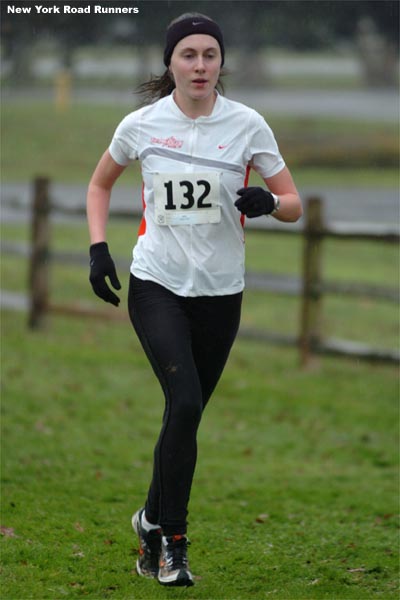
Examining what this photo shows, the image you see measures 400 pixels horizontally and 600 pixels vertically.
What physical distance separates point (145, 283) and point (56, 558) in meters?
1.45

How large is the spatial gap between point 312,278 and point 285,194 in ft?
19.8

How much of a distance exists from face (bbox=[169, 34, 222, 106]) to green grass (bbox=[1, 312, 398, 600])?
204cm

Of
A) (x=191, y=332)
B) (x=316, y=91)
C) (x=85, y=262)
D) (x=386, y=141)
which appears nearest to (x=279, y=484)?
(x=191, y=332)

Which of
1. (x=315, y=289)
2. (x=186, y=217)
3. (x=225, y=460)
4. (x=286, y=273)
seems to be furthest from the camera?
(x=286, y=273)

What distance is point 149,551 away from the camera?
5.15 metres

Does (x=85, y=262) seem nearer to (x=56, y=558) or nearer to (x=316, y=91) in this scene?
(x=56, y=558)

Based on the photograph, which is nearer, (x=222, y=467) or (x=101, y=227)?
(x=101, y=227)

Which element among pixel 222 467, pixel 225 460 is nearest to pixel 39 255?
pixel 225 460

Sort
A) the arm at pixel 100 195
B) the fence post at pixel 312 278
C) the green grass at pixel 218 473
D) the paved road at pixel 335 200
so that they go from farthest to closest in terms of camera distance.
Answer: the paved road at pixel 335 200
the fence post at pixel 312 278
the green grass at pixel 218 473
the arm at pixel 100 195

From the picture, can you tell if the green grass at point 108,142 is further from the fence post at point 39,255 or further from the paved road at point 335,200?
the fence post at point 39,255

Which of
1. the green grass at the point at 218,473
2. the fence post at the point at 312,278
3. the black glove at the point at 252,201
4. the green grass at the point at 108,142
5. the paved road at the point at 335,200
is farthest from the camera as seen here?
the green grass at the point at 108,142

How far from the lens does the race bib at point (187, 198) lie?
4730 millimetres

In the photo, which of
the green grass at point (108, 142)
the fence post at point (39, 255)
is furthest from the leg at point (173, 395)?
the green grass at point (108, 142)

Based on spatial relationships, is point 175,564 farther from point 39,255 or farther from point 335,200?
point 335,200
